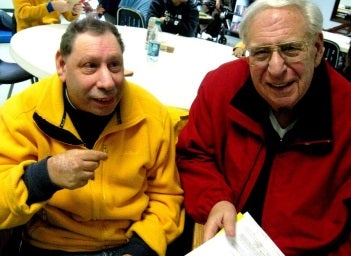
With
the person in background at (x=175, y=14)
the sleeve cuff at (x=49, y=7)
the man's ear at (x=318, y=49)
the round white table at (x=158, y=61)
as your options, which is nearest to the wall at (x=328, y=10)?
the person in background at (x=175, y=14)

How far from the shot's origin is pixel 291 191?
124 centimetres

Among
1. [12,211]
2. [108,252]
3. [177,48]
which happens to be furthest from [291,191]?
[177,48]

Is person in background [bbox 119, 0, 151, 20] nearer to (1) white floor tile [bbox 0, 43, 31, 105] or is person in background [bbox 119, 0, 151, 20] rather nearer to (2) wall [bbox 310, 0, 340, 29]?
(1) white floor tile [bbox 0, 43, 31, 105]

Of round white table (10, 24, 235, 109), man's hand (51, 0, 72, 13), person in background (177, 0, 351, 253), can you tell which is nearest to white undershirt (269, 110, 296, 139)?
person in background (177, 0, 351, 253)

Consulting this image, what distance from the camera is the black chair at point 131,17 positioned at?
12.5 feet

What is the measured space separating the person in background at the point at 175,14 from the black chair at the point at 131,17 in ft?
0.80

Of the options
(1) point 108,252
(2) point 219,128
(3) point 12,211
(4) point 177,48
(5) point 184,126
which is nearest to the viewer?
(3) point 12,211

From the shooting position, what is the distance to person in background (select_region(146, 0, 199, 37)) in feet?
13.4

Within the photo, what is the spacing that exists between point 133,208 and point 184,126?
419 millimetres

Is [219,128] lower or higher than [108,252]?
higher

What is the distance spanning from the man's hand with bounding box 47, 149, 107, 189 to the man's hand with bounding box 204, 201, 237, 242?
0.42 meters

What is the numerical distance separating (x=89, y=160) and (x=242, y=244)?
52 centimetres

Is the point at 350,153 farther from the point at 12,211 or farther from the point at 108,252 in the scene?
the point at 12,211

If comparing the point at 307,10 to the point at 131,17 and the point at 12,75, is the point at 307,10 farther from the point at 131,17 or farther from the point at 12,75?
the point at 131,17
